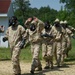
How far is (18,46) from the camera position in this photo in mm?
12055

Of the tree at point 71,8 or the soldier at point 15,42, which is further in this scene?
the tree at point 71,8

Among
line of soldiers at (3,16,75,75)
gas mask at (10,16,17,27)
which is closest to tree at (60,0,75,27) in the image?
line of soldiers at (3,16,75,75)

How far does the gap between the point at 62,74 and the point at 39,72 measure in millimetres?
840

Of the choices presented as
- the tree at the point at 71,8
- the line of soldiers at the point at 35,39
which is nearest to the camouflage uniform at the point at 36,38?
the line of soldiers at the point at 35,39

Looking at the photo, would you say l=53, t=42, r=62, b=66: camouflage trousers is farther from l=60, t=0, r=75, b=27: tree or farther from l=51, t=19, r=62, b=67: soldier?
l=60, t=0, r=75, b=27: tree

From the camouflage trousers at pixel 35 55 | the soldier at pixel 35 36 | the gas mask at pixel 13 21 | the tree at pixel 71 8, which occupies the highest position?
the tree at pixel 71 8

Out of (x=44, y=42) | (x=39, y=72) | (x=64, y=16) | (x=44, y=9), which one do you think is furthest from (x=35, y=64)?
(x=44, y=9)

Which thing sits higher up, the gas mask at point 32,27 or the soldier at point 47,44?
the gas mask at point 32,27

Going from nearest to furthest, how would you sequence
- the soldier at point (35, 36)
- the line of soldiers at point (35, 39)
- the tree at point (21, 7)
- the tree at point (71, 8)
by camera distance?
the line of soldiers at point (35, 39) → the soldier at point (35, 36) → the tree at point (71, 8) → the tree at point (21, 7)

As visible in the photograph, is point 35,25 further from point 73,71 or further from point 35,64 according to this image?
point 73,71

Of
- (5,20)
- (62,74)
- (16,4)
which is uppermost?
(16,4)

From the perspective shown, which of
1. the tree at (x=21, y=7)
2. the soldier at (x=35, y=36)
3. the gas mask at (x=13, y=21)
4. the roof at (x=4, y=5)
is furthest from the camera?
the tree at (x=21, y=7)

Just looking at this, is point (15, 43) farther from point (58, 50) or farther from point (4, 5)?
point (4, 5)

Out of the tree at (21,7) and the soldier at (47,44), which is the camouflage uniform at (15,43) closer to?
the soldier at (47,44)
